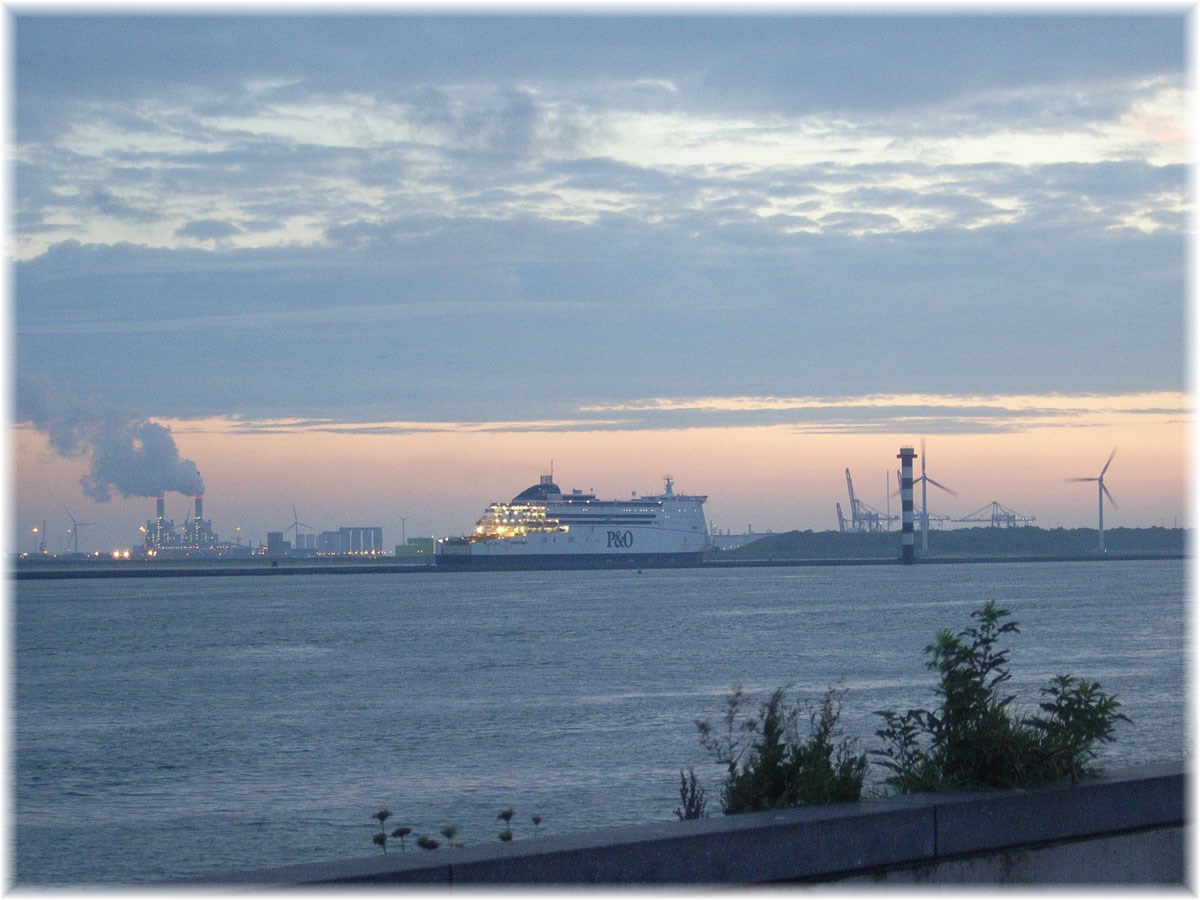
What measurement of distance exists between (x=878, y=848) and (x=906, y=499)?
468 ft

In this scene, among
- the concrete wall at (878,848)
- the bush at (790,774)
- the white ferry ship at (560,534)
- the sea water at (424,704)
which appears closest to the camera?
the concrete wall at (878,848)

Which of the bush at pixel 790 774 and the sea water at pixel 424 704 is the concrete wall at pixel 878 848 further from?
the sea water at pixel 424 704

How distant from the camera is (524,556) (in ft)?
374

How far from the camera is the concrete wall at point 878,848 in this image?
13.7ft

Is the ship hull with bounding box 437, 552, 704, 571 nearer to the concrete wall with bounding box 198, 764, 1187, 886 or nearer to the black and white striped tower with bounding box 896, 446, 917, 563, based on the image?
the black and white striped tower with bounding box 896, 446, 917, 563

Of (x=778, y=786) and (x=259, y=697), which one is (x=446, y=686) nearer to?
(x=259, y=697)

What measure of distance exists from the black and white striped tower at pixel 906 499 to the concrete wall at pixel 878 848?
5488 inches

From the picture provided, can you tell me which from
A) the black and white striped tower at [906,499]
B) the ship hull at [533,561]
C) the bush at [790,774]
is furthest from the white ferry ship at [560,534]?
the bush at [790,774]

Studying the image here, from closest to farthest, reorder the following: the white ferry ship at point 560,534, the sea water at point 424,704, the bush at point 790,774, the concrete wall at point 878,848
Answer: the concrete wall at point 878,848 → the bush at point 790,774 → the sea water at point 424,704 → the white ferry ship at point 560,534

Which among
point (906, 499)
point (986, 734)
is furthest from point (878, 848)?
point (906, 499)

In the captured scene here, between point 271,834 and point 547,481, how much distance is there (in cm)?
10412

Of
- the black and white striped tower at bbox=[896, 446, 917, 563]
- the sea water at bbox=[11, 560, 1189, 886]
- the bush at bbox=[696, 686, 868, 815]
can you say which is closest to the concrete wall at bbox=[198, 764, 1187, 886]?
the bush at bbox=[696, 686, 868, 815]

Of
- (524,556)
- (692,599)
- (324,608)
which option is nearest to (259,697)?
(324,608)

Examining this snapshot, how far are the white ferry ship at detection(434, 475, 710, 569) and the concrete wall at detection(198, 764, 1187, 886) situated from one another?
107681 millimetres
